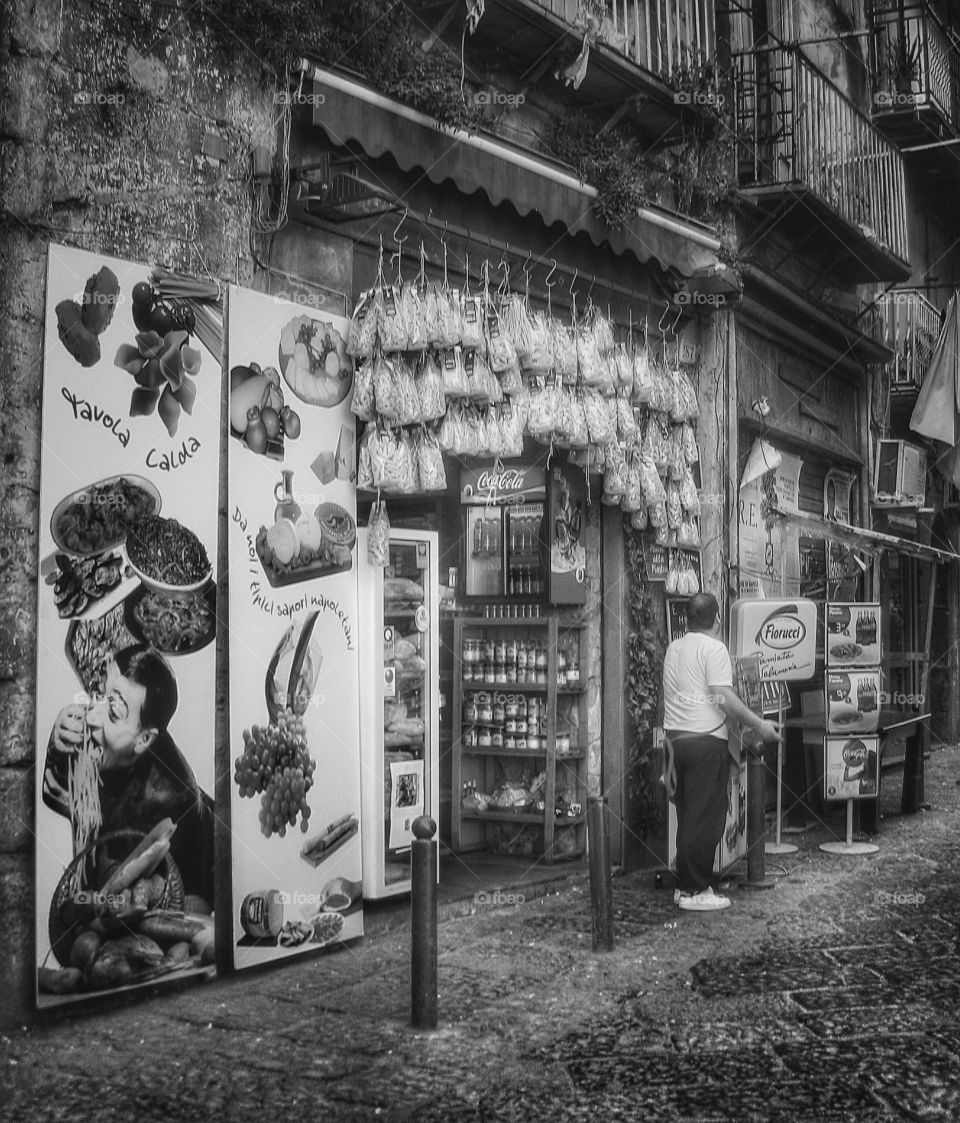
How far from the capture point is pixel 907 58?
48.2ft

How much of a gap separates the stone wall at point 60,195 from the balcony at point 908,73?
9.99 m

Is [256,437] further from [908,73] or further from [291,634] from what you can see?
[908,73]

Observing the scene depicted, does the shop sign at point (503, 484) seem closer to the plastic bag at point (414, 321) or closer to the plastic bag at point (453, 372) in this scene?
the plastic bag at point (453, 372)

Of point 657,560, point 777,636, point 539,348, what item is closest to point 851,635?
point 777,636

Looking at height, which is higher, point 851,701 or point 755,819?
point 851,701

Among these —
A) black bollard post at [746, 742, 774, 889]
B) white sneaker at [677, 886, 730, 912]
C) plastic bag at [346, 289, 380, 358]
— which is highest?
plastic bag at [346, 289, 380, 358]

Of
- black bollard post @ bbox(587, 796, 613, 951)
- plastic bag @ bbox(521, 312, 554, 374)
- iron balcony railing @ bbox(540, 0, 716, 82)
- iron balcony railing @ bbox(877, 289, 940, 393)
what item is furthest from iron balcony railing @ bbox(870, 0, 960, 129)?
black bollard post @ bbox(587, 796, 613, 951)

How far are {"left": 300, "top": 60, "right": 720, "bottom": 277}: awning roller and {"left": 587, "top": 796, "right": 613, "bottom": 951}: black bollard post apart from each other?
3.61 metres

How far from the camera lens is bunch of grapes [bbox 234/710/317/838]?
629 cm

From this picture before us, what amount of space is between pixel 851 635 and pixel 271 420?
555cm

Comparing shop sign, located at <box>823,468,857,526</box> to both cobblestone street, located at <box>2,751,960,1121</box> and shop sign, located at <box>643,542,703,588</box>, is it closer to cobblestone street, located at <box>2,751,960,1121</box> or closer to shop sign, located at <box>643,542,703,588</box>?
shop sign, located at <box>643,542,703,588</box>

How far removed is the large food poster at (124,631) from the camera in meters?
5.48

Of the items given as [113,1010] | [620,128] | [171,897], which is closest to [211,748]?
[171,897]

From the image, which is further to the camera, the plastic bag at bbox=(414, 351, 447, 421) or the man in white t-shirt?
the man in white t-shirt
